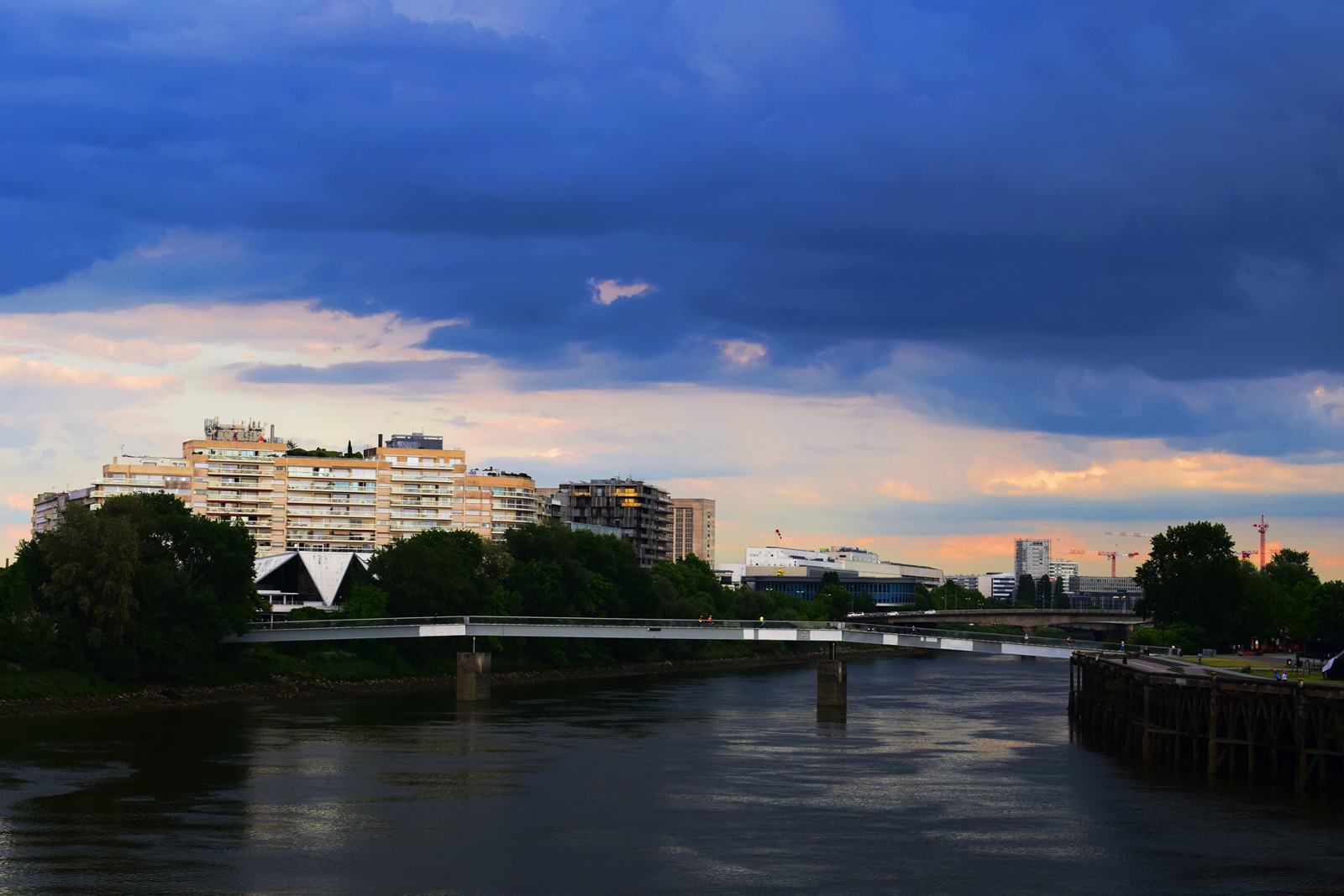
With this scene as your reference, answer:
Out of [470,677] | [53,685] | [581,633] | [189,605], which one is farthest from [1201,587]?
[53,685]

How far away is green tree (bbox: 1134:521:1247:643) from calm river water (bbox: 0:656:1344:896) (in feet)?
234

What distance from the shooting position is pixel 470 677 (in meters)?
112

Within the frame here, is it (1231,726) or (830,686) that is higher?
(1231,726)

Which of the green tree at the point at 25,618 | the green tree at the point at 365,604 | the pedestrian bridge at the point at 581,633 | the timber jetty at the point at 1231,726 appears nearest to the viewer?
the timber jetty at the point at 1231,726

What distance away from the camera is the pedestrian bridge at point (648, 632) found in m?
114

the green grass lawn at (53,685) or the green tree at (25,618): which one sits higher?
the green tree at (25,618)

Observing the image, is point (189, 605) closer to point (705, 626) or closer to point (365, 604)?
point (365, 604)

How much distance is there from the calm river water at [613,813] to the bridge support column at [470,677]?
18730mm

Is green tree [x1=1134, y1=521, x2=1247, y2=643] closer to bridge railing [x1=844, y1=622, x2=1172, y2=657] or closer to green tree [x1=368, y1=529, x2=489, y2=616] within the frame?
bridge railing [x1=844, y1=622, x2=1172, y2=657]

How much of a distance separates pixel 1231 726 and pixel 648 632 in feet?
196

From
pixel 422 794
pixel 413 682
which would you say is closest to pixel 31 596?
pixel 413 682

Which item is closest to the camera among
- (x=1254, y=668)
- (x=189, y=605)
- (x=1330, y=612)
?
(x=1254, y=668)

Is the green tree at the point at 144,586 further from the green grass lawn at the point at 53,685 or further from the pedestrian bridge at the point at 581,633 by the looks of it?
the pedestrian bridge at the point at 581,633

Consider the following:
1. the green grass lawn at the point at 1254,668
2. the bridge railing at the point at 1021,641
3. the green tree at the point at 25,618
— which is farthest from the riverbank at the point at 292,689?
the green grass lawn at the point at 1254,668
